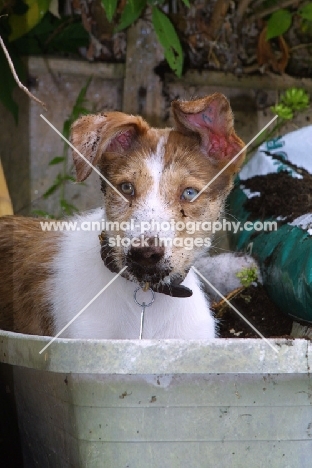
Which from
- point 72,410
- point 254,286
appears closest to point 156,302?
point 72,410

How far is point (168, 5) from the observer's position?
4.17 meters

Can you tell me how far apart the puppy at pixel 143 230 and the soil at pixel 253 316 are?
0.43m

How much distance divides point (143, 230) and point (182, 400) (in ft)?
1.59

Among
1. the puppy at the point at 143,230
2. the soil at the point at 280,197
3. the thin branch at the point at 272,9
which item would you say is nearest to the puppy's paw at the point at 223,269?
the soil at the point at 280,197

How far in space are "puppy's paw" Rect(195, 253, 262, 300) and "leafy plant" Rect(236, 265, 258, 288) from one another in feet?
0.21

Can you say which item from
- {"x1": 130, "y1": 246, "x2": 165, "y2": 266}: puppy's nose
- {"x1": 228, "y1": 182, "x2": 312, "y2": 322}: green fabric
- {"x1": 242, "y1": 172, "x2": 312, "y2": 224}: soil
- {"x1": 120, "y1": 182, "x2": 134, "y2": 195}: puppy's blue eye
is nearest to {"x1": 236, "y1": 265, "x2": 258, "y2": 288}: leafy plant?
{"x1": 228, "y1": 182, "x2": 312, "y2": 322}: green fabric

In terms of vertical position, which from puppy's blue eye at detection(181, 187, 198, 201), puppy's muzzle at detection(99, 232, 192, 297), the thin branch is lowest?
puppy's muzzle at detection(99, 232, 192, 297)

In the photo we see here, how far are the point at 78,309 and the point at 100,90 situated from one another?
7.33 ft

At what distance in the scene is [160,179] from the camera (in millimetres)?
2107

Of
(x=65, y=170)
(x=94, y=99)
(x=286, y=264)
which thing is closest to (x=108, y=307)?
(x=286, y=264)

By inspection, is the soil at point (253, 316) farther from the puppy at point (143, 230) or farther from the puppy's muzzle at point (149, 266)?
the puppy's muzzle at point (149, 266)

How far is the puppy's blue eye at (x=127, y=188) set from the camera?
2131mm

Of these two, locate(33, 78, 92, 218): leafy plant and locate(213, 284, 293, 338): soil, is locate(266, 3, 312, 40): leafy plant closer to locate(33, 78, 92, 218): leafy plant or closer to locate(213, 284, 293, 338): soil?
locate(33, 78, 92, 218): leafy plant

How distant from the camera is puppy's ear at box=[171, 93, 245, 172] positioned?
2.09 metres
